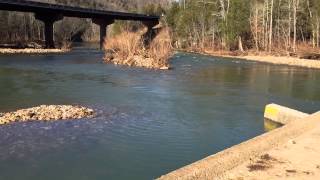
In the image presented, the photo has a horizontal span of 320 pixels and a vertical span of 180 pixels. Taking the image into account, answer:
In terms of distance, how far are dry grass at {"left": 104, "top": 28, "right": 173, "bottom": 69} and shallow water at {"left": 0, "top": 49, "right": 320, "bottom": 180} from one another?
9919 mm

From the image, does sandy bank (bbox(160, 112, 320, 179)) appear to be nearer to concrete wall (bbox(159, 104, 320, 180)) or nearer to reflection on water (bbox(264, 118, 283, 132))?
concrete wall (bbox(159, 104, 320, 180))

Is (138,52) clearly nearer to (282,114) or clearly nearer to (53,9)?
(282,114)

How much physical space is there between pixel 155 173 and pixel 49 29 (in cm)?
8402

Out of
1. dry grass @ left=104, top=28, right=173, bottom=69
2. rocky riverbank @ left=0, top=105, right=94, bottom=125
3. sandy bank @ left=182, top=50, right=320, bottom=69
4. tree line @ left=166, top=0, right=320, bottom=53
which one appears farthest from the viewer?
tree line @ left=166, top=0, right=320, bottom=53

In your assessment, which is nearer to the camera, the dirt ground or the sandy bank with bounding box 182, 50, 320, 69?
the dirt ground

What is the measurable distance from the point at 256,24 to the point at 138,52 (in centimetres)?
3337

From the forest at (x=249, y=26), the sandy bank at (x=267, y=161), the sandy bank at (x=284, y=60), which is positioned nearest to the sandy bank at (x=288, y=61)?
the sandy bank at (x=284, y=60)

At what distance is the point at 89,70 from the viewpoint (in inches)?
1827

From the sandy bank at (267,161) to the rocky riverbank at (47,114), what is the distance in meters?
8.74

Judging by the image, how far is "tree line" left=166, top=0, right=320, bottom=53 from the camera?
76.1m

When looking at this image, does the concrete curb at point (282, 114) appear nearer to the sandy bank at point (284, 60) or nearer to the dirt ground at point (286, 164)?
the dirt ground at point (286, 164)

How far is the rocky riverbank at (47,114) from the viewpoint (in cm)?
1991

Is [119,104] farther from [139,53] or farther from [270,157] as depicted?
[139,53]

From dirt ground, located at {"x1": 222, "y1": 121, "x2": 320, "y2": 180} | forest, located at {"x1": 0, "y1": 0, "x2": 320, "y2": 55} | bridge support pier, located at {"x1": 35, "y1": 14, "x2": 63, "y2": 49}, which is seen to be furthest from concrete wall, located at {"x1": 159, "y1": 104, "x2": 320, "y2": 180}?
bridge support pier, located at {"x1": 35, "y1": 14, "x2": 63, "y2": 49}
